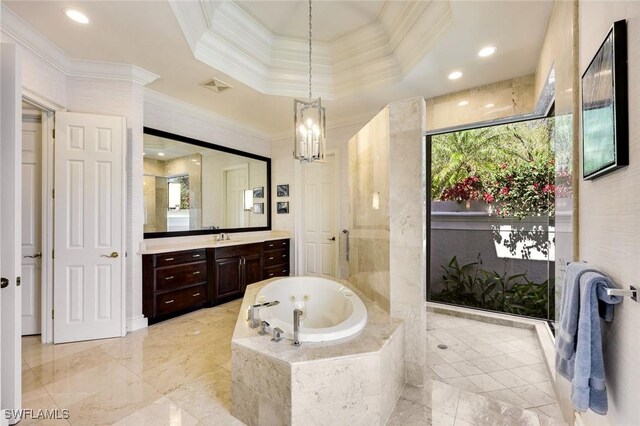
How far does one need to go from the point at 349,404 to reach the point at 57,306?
297 centimetres

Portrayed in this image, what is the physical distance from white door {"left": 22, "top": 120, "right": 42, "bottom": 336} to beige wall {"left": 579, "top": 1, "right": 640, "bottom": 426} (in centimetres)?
439

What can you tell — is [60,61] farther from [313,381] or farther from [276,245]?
[313,381]

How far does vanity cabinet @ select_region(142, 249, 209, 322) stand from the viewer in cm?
302

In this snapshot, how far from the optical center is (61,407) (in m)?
1.79

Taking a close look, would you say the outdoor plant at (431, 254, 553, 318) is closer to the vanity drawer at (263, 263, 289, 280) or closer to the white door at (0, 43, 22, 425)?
the vanity drawer at (263, 263, 289, 280)

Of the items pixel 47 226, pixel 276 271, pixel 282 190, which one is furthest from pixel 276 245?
pixel 47 226

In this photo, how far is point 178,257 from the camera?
128 inches

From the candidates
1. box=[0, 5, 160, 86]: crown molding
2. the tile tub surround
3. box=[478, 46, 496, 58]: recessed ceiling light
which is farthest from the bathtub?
box=[0, 5, 160, 86]: crown molding

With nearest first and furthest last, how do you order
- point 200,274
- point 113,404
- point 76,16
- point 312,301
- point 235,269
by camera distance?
1. point 113,404
2. point 76,16
3. point 312,301
4. point 200,274
5. point 235,269

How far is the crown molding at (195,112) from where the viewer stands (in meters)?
3.41

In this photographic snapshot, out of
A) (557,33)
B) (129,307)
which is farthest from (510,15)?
(129,307)

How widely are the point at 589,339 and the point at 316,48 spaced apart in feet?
11.5

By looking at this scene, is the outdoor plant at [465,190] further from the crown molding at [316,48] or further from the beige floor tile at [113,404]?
the beige floor tile at [113,404]

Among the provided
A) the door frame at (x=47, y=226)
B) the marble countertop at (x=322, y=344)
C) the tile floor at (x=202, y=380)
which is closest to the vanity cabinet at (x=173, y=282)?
the tile floor at (x=202, y=380)
